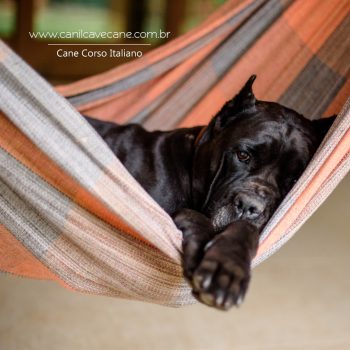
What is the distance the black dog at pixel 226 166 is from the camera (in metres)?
1.37

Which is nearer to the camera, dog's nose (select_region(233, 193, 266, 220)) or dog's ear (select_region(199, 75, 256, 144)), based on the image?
dog's nose (select_region(233, 193, 266, 220))

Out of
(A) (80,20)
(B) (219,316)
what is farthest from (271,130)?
(A) (80,20)

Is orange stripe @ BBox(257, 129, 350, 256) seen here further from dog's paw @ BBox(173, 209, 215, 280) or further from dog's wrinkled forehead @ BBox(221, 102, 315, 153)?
dog's wrinkled forehead @ BBox(221, 102, 315, 153)

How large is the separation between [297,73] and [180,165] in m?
0.55

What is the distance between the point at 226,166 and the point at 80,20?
4.54 metres

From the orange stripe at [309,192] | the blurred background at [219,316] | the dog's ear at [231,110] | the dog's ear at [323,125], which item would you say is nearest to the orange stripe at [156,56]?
the dog's ear at [231,110]

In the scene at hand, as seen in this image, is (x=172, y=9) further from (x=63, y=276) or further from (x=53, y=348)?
(x=63, y=276)

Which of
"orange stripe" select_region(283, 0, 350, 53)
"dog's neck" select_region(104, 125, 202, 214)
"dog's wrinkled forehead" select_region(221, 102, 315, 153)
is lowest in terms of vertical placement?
"dog's neck" select_region(104, 125, 202, 214)

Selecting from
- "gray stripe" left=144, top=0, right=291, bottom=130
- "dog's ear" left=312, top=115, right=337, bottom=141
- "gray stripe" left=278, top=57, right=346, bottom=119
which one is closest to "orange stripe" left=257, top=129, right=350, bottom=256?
"dog's ear" left=312, top=115, right=337, bottom=141

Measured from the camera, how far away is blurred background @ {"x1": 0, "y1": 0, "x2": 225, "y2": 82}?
5.69 m

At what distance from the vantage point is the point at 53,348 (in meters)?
2.12

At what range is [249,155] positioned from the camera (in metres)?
1.71

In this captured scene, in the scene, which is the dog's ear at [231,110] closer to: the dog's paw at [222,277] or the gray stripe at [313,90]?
the gray stripe at [313,90]

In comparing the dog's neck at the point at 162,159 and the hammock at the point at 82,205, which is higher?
the hammock at the point at 82,205
